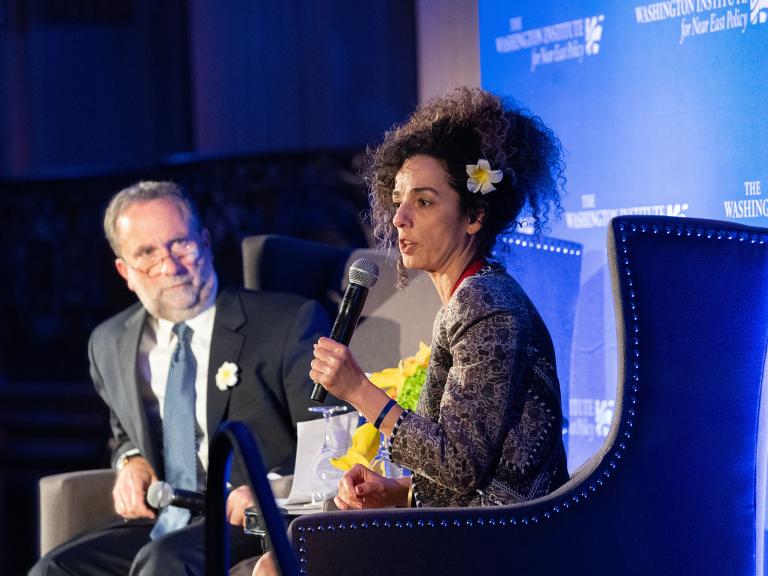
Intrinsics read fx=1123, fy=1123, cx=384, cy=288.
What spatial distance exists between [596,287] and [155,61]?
7048mm

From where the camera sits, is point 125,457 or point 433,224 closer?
point 433,224

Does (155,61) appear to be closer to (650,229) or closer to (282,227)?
(282,227)

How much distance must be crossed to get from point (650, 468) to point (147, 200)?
1.70 meters

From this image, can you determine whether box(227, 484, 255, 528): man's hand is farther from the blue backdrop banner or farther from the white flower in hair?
the white flower in hair

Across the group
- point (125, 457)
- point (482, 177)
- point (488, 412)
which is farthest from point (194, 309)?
point (488, 412)

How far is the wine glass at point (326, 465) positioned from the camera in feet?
7.66

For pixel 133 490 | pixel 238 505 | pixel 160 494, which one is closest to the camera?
pixel 238 505

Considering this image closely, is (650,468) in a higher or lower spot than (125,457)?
higher

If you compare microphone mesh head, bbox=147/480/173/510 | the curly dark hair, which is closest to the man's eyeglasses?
microphone mesh head, bbox=147/480/173/510

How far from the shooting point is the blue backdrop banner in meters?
2.31

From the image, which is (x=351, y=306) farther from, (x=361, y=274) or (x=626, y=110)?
(x=626, y=110)

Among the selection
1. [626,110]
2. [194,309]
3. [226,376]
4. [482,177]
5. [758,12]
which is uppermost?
[758,12]

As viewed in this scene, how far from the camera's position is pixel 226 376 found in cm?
288

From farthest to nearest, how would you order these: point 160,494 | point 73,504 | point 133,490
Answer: point 73,504
point 133,490
point 160,494
